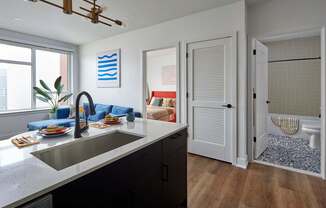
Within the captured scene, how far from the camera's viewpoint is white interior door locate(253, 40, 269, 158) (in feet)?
9.53

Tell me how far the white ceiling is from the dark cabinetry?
2.24 meters

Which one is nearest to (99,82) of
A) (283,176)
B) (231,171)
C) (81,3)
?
(81,3)

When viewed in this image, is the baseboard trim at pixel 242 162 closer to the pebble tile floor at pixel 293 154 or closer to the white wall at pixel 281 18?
the white wall at pixel 281 18

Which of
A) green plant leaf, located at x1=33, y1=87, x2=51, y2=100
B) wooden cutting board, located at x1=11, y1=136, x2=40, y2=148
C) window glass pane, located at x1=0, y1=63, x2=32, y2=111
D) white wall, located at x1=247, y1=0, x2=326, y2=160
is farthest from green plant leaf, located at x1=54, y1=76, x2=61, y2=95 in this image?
white wall, located at x1=247, y1=0, x2=326, y2=160

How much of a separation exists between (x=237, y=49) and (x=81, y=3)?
260cm

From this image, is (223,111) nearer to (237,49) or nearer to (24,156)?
(237,49)

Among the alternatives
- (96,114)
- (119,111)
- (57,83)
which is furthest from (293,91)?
(57,83)

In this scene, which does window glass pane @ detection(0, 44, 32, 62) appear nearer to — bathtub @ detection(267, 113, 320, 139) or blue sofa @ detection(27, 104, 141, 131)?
blue sofa @ detection(27, 104, 141, 131)

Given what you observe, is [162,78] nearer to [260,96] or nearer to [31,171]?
[260,96]

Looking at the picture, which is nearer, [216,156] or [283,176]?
[283,176]

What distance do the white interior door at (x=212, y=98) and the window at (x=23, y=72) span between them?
4141 millimetres

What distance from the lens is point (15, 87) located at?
4387 mm

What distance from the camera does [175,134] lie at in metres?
1.54

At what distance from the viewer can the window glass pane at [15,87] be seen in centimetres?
420
